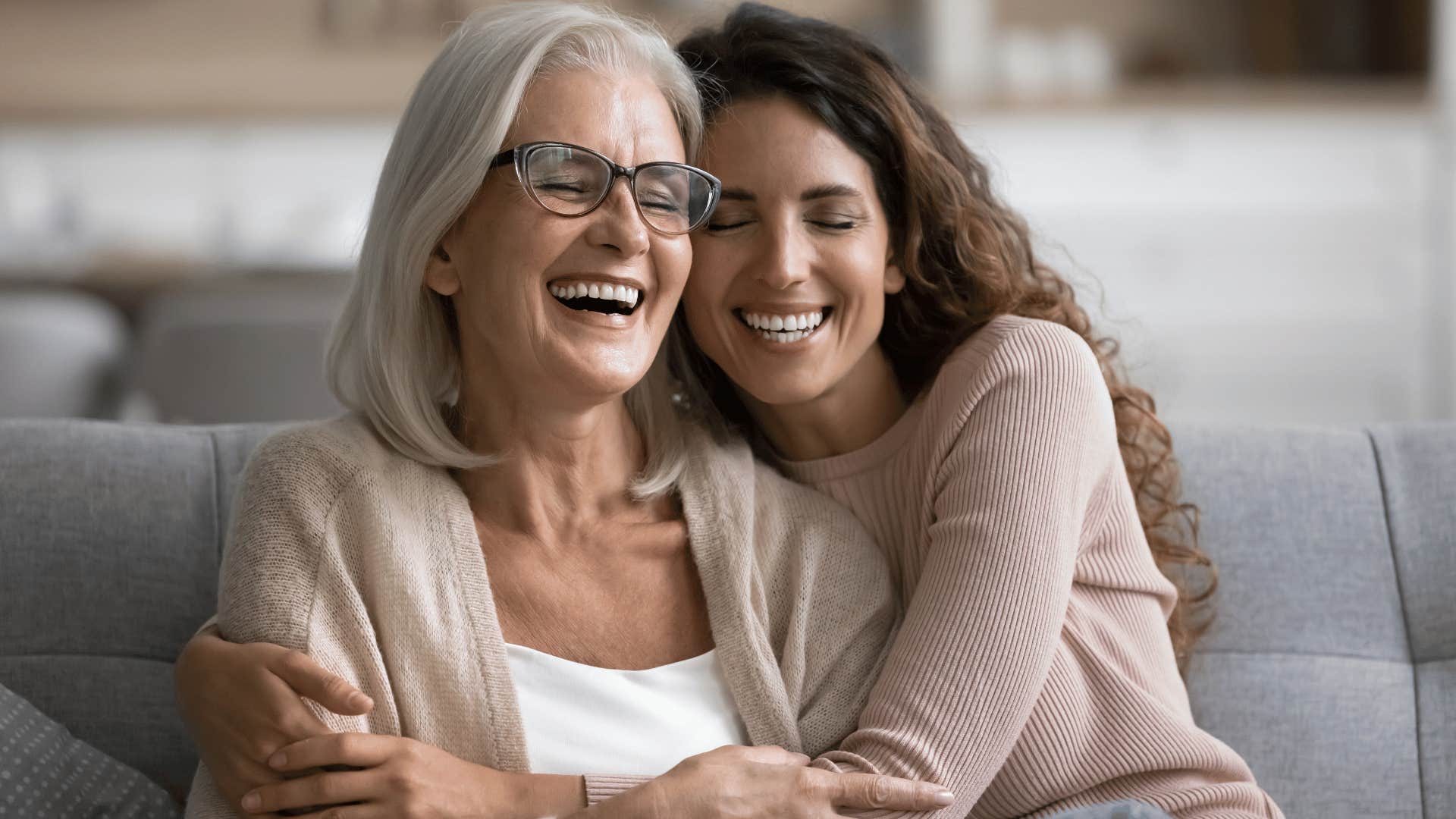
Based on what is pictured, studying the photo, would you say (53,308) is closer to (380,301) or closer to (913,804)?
(380,301)

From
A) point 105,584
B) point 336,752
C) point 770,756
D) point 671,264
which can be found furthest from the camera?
point 105,584

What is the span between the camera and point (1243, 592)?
1831 mm

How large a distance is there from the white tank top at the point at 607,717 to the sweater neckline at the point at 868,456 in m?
0.33

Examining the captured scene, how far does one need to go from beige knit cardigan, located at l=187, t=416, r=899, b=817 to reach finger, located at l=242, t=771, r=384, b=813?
7cm

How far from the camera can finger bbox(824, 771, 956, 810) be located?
53.3 inches

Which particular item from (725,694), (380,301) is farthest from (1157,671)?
(380,301)

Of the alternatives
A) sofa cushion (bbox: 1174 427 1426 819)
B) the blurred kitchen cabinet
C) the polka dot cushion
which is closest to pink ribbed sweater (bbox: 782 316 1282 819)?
sofa cushion (bbox: 1174 427 1426 819)

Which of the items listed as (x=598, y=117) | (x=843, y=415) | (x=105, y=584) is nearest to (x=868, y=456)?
(x=843, y=415)

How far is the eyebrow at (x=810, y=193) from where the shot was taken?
163cm

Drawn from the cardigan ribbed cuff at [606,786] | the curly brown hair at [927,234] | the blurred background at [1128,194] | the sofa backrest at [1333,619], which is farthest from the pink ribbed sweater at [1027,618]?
the blurred background at [1128,194]

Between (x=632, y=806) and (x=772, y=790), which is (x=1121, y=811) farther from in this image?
(x=632, y=806)

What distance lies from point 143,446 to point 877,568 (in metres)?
0.93

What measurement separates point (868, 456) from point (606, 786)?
520 mm

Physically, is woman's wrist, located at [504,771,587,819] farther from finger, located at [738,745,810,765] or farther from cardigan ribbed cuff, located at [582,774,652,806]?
finger, located at [738,745,810,765]
